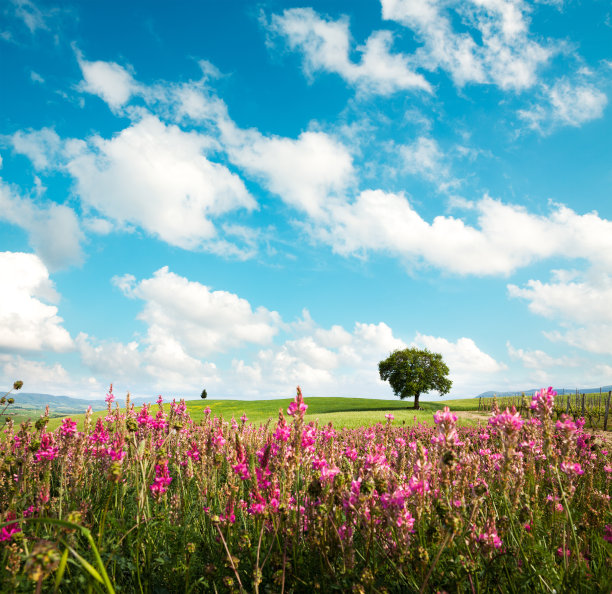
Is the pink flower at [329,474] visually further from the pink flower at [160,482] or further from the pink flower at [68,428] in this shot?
the pink flower at [68,428]

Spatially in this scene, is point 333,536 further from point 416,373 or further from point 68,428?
point 416,373

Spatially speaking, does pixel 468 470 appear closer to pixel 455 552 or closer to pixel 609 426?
pixel 455 552

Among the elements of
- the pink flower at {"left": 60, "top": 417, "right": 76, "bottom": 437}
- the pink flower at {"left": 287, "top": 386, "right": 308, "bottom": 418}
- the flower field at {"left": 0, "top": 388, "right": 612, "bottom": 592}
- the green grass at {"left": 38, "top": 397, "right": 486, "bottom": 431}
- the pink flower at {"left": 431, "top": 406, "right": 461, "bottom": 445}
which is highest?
the pink flower at {"left": 287, "top": 386, "right": 308, "bottom": 418}

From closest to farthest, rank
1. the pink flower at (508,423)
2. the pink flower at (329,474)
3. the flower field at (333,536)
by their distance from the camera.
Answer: the flower field at (333,536), the pink flower at (508,423), the pink flower at (329,474)

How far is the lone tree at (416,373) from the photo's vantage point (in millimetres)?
58594

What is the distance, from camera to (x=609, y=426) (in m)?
25.1

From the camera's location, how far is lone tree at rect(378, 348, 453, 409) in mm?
58594

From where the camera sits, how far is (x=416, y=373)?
59094 mm

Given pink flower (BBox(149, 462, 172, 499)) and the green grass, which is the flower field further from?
the green grass

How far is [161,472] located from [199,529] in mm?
744

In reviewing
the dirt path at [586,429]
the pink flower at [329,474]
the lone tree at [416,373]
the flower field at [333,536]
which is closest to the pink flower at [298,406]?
the flower field at [333,536]

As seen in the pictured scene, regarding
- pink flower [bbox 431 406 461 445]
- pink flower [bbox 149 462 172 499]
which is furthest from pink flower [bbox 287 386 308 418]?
pink flower [bbox 149 462 172 499]

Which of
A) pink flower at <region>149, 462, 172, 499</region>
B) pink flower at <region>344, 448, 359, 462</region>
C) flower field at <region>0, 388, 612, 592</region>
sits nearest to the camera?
flower field at <region>0, 388, 612, 592</region>

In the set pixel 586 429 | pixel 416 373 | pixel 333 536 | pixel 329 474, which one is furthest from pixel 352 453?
pixel 416 373
